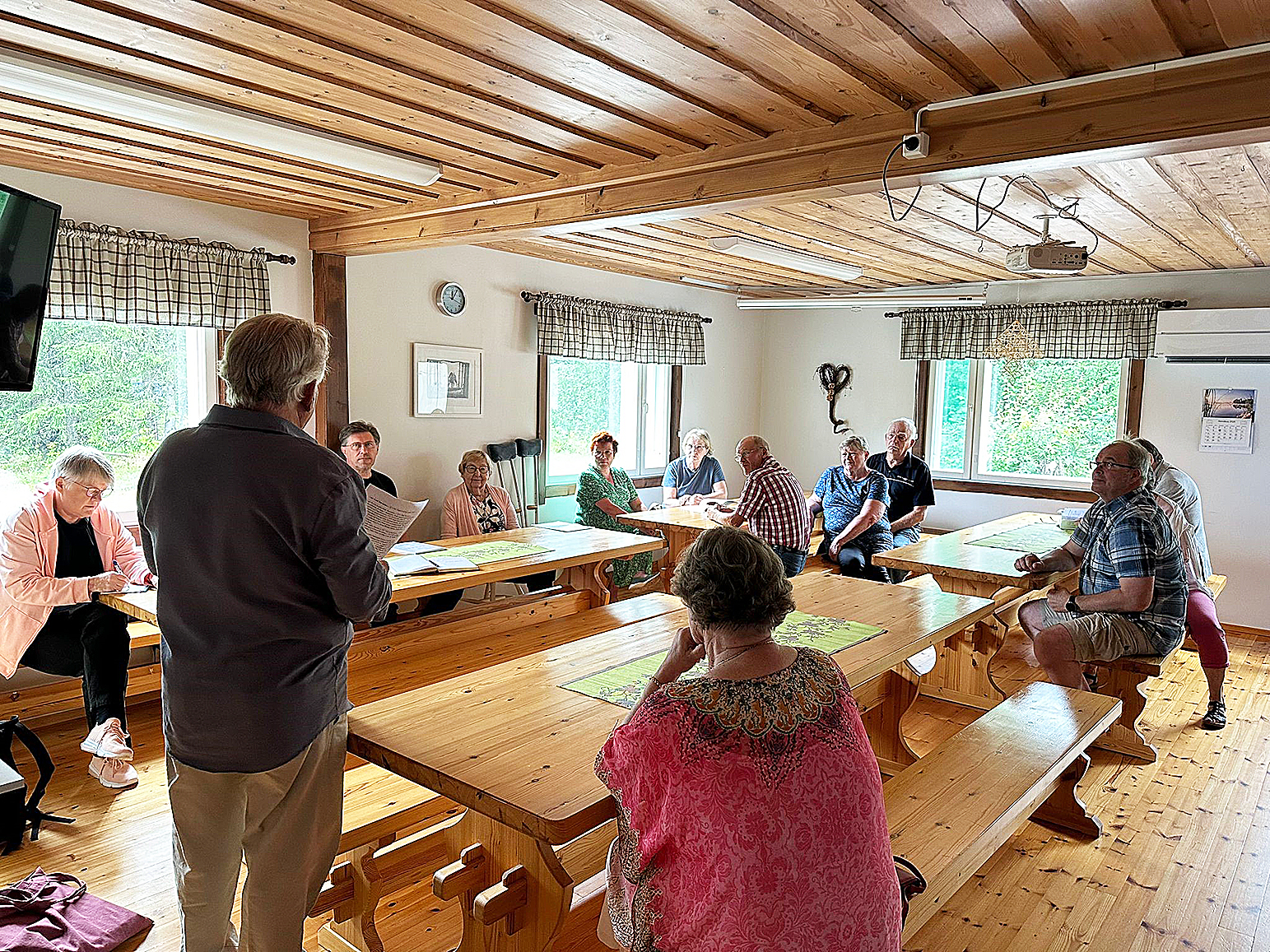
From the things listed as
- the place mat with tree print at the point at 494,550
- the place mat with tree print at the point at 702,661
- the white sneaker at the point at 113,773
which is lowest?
the white sneaker at the point at 113,773

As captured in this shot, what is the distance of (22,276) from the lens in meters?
2.46

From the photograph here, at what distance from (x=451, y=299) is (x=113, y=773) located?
3274 millimetres

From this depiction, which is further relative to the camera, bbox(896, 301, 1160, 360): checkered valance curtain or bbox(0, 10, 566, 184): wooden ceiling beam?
bbox(896, 301, 1160, 360): checkered valance curtain

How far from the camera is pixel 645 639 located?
2756mm

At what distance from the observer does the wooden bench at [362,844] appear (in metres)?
2.20

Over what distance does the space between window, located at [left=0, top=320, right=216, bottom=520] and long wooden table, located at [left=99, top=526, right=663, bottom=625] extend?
0.85 meters

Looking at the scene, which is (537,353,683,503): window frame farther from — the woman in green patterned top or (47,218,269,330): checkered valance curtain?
(47,218,269,330): checkered valance curtain

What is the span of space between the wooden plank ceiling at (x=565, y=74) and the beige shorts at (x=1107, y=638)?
5.84 feet

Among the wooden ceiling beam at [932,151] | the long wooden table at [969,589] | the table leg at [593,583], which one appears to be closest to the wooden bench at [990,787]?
the long wooden table at [969,589]

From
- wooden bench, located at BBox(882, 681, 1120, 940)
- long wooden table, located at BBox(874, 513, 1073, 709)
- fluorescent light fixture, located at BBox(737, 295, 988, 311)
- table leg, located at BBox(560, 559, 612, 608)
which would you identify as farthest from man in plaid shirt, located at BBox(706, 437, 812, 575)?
fluorescent light fixture, located at BBox(737, 295, 988, 311)

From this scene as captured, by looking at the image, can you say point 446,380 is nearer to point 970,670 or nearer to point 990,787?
point 970,670

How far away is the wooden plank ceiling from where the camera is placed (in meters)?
2.17

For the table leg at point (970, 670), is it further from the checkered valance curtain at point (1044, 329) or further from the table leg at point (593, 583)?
the checkered valance curtain at point (1044, 329)

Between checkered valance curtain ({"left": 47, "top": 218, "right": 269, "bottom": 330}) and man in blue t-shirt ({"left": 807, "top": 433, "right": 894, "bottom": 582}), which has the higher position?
checkered valance curtain ({"left": 47, "top": 218, "right": 269, "bottom": 330})
